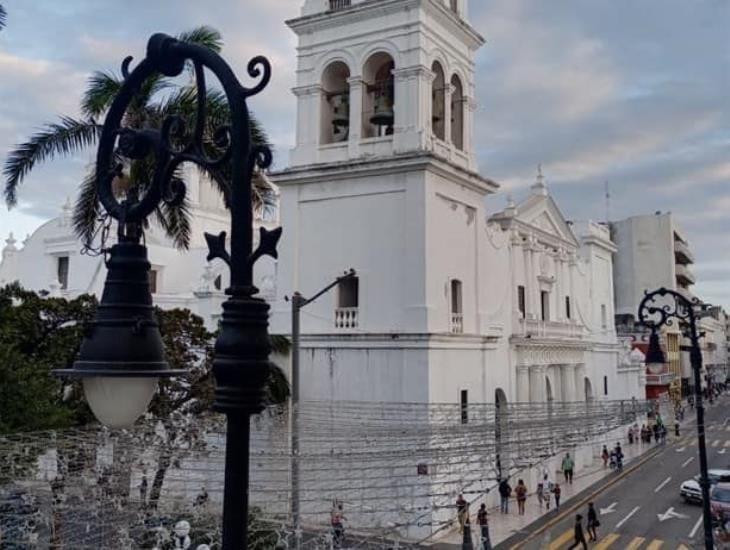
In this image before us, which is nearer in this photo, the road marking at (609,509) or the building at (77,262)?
the road marking at (609,509)

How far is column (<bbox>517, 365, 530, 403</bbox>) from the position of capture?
83.1 feet

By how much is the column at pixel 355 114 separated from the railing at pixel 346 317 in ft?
15.0

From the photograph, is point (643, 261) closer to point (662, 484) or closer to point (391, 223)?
point (662, 484)

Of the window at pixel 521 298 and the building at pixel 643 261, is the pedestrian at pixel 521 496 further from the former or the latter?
the building at pixel 643 261

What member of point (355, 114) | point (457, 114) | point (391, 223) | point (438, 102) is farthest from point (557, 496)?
point (355, 114)

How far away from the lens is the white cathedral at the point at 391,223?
65.3 feet

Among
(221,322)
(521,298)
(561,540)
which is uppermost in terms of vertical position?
(521,298)

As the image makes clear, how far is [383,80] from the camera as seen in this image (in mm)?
21969

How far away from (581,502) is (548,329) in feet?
22.6

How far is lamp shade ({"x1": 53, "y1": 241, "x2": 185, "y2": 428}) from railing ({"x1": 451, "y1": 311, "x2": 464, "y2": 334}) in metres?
18.0

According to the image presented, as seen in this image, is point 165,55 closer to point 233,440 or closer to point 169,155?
point 169,155

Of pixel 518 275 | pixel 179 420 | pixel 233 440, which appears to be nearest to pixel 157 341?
pixel 233 440

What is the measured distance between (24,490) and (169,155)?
8479 mm

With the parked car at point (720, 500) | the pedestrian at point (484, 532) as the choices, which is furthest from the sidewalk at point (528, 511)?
the parked car at point (720, 500)
